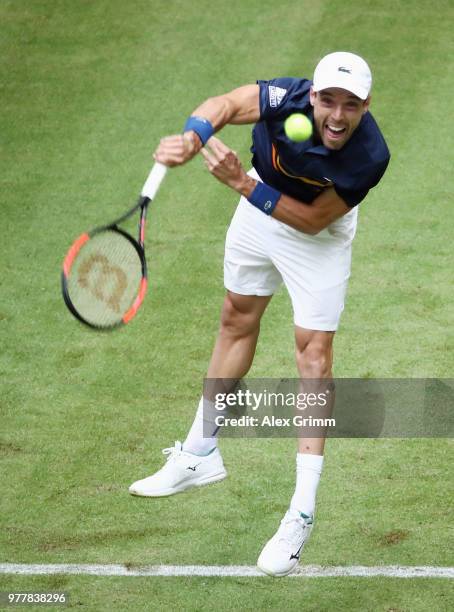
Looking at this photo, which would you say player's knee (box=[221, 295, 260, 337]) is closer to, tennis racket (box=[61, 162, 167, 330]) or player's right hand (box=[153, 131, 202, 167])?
tennis racket (box=[61, 162, 167, 330])

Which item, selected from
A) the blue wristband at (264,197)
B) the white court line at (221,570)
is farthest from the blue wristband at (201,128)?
the white court line at (221,570)

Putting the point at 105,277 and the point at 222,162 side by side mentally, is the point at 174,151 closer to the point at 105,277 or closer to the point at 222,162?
the point at 222,162

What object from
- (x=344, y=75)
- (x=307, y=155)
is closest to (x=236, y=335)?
(x=307, y=155)

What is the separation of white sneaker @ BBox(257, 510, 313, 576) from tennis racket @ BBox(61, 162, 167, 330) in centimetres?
139

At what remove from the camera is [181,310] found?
9.58 metres

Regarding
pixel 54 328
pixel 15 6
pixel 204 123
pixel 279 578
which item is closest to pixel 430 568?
pixel 279 578

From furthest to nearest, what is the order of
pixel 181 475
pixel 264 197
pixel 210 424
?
pixel 210 424 < pixel 181 475 < pixel 264 197

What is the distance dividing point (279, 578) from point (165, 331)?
2.81 m

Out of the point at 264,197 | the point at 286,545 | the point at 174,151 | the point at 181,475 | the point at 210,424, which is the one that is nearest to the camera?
the point at 174,151

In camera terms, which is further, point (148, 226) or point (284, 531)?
point (148, 226)

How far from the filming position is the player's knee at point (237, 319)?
762 cm

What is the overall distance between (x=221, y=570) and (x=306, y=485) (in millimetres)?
653

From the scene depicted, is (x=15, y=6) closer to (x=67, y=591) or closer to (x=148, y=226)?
(x=148, y=226)

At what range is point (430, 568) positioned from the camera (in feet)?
22.7
